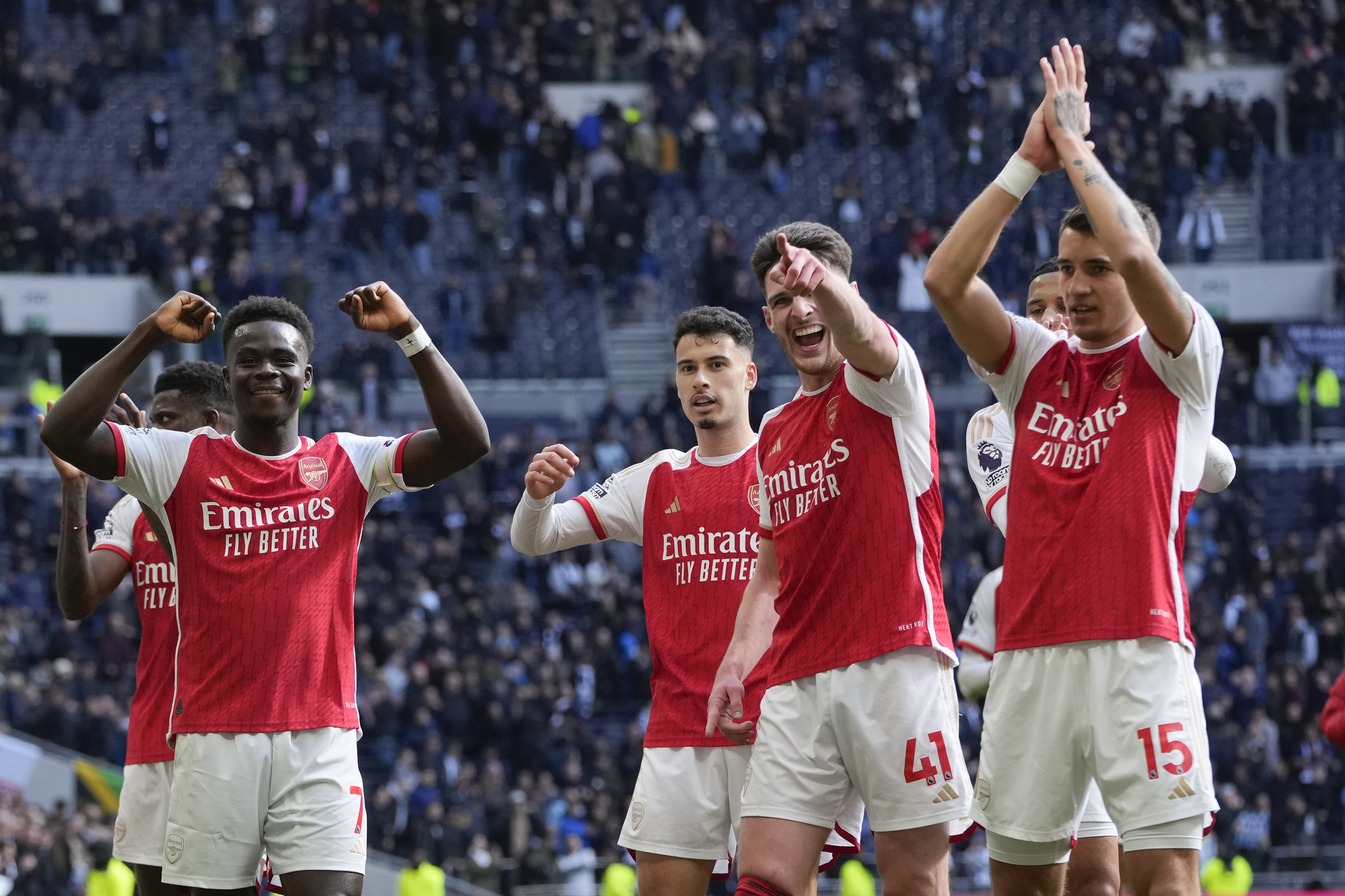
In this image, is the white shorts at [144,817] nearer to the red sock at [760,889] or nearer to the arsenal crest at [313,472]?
the arsenal crest at [313,472]

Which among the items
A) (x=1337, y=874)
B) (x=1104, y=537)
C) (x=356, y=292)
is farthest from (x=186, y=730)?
(x=1337, y=874)

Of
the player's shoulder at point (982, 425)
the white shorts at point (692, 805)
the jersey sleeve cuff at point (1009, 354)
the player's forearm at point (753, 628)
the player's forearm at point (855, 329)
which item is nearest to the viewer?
the player's forearm at point (855, 329)

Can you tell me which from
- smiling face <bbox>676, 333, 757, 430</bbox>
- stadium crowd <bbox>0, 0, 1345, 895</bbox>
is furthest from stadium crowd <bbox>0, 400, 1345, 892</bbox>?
smiling face <bbox>676, 333, 757, 430</bbox>

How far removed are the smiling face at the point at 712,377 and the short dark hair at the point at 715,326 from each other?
0.02 m

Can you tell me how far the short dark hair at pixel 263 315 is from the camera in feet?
19.1

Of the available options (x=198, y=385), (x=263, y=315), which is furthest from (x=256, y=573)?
(x=198, y=385)

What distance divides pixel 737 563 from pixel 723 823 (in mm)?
1056

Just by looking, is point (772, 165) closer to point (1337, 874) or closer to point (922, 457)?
point (1337, 874)

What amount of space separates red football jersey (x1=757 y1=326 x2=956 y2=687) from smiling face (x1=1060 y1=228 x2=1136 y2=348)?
21.9 inches

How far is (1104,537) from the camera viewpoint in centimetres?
484

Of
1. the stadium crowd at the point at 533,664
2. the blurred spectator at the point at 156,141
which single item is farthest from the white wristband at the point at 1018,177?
the blurred spectator at the point at 156,141

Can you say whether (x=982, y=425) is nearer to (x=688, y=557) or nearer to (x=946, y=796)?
(x=688, y=557)

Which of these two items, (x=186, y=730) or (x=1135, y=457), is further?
(x=186, y=730)

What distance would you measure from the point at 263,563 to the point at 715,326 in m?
2.21
